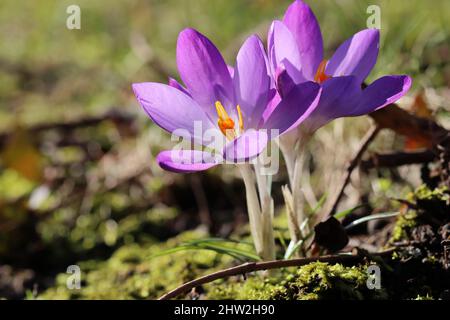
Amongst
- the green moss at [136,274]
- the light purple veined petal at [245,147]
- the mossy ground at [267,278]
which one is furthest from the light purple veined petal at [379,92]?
the green moss at [136,274]

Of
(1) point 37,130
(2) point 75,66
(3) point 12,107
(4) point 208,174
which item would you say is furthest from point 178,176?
(2) point 75,66

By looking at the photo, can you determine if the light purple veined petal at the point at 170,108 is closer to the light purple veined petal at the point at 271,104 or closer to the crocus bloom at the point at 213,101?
the crocus bloom at the point at 213,101

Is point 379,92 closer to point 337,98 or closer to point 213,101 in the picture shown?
point 337,98

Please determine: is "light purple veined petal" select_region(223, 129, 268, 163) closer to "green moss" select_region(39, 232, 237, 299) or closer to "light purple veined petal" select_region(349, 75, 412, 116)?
"light purple veined petal" select_region(349, 75, 412, 116)

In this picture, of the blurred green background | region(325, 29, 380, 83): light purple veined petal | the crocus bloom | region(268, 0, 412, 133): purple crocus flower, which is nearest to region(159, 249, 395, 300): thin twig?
the crocus bloom
